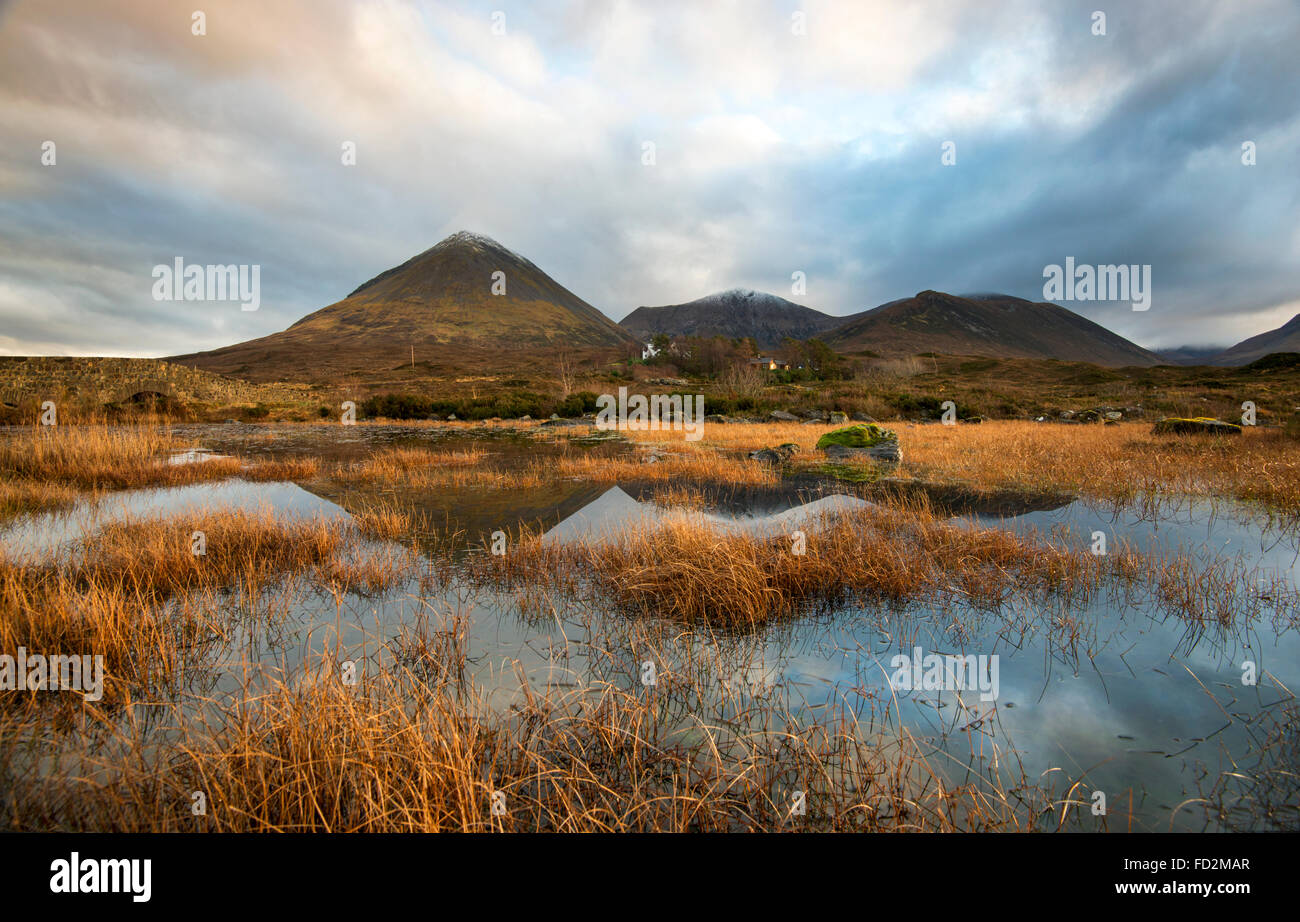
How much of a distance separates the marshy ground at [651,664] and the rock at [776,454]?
22.4 feet

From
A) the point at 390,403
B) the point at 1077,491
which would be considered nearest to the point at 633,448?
the point at 1077,491

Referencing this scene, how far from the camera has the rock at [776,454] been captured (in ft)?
58.1

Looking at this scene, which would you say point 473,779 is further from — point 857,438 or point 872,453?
point 857,438

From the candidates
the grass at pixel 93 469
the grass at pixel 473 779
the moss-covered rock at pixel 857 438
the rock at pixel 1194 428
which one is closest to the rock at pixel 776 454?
the moss-covered rock at pixel 857 438

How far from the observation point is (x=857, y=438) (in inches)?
749

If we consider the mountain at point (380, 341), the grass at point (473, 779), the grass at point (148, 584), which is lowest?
the grass at point (473, 779)

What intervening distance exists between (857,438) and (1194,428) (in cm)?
1368

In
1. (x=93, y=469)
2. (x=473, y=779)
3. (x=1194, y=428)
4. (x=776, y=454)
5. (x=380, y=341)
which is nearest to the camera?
(x=473, y=779)

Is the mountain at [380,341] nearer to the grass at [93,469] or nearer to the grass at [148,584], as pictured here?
the grass at [93,469]

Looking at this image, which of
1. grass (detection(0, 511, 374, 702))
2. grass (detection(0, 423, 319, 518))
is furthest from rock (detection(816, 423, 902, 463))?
grass (detection(0, 423, 319, 518))

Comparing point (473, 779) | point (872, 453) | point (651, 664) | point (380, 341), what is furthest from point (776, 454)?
point (380, 341)

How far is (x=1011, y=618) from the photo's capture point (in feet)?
17.8

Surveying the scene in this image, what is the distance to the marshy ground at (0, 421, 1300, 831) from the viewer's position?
2.77m

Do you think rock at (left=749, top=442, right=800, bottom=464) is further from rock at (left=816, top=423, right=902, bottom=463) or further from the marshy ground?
the marshy ground
